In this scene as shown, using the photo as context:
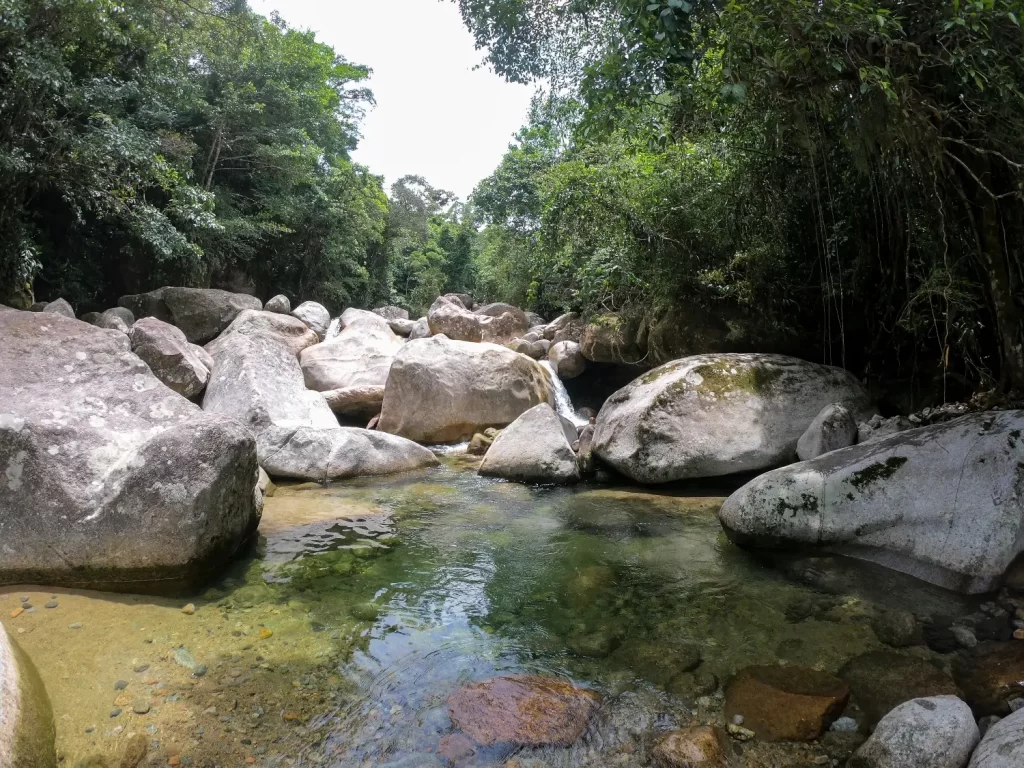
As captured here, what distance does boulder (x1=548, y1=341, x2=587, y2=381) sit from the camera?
12.7 m

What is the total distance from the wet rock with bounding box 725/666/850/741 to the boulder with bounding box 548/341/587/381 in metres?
9.57

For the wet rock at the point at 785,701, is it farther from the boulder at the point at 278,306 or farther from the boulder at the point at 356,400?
the boulder at the point at 278,306

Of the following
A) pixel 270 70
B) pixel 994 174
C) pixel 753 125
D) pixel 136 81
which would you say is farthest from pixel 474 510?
pixel 270 70

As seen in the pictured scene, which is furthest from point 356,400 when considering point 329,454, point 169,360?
point 329,454

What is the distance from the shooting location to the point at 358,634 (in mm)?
3670

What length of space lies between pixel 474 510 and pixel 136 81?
13.1m

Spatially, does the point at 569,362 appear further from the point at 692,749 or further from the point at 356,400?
the point at 692,749

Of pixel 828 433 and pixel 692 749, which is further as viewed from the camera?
pixel 828 433

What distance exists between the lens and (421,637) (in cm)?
366

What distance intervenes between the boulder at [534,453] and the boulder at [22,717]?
5289 mm

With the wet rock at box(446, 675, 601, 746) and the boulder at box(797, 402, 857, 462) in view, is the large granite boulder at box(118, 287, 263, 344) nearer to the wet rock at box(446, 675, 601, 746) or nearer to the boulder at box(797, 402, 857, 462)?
the boulder at box(797, 402, 857, 462)

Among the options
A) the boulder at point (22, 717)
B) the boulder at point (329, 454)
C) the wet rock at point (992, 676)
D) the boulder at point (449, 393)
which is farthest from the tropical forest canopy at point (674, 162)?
the boulder at point (22, 717)

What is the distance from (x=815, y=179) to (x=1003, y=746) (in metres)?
4.97

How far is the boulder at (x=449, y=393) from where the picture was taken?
966 cm
